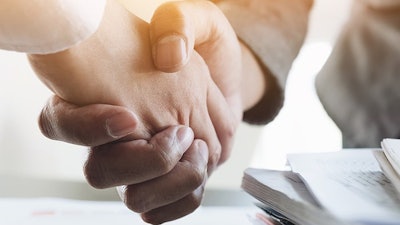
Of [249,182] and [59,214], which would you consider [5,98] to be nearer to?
[59,214]

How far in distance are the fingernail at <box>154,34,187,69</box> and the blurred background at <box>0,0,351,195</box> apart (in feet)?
2.38

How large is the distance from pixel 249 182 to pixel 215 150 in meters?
0.14

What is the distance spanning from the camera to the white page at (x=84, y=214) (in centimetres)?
69

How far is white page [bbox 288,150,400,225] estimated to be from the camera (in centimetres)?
34

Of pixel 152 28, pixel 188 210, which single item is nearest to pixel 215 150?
pixel 188 210

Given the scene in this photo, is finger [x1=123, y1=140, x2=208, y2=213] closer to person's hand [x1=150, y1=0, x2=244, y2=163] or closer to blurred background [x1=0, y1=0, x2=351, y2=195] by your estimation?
person's hand [x1=150, y1=0, x2=244, y2=163]

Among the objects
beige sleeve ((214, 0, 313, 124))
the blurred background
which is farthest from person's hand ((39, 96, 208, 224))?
the blurred background

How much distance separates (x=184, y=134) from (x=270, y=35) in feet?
1.20

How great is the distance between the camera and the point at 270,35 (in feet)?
2.81

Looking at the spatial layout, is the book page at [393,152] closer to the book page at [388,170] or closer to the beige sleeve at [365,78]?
the book page at [388,170]

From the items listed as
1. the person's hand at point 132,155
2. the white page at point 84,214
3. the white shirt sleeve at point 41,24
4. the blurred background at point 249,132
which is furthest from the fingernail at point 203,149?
the blurred background at point 249,132

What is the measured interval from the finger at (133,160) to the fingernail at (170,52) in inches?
3.0

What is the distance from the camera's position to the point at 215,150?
67 cm

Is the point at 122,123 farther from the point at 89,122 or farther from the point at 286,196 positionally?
the point at 286,196
